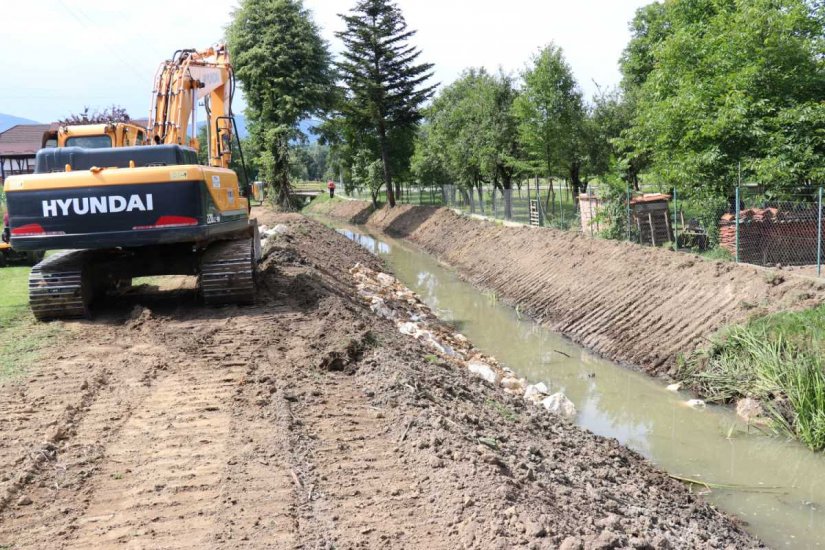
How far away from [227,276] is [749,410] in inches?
297

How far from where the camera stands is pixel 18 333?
9945mm

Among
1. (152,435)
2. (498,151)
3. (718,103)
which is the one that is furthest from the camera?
(498,151)

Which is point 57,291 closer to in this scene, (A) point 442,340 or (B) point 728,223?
(A) point 442,340

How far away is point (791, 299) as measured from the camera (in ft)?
35.9

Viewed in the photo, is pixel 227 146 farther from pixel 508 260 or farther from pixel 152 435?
pixel 508 260

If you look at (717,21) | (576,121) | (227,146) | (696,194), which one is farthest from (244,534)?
(576,121)

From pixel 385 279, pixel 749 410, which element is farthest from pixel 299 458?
pixel 385 279

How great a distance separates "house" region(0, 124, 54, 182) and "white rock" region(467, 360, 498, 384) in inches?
1580

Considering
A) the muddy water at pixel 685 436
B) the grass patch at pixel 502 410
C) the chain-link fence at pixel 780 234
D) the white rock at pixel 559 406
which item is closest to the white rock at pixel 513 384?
the white rock at pixel 559 406

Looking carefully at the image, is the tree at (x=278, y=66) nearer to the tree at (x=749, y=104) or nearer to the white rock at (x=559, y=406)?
the tree at (x=749, y=104)

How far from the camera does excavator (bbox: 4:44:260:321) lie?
32.0ft

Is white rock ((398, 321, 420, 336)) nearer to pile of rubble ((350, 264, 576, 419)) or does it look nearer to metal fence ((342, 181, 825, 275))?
pile of rubble ((350, 264, 576, 419))

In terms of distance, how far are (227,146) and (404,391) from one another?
7275mm

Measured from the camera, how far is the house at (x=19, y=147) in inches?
1834
